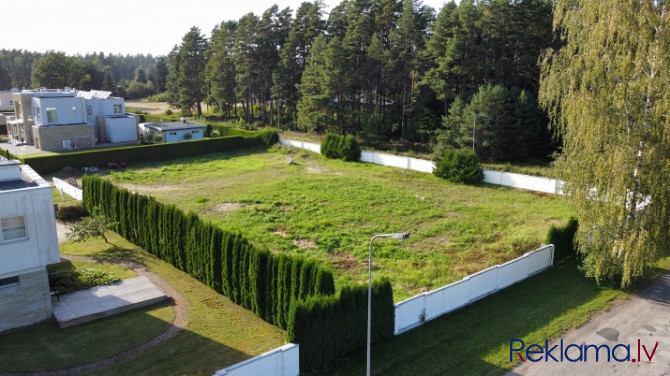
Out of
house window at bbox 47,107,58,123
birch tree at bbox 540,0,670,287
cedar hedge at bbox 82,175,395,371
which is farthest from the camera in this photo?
house window at bbox 47,107,58,123

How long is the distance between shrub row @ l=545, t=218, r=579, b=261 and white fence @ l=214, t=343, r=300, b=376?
12572mm

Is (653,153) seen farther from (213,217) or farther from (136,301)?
(213,217)

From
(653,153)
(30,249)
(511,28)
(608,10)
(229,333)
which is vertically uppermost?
(511,28)

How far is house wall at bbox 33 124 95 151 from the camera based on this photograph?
43800mm

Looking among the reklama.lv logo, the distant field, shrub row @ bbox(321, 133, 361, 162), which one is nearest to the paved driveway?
the reklama.lv logo

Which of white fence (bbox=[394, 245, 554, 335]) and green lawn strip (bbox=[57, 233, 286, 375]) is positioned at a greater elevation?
white fence (bbox=[394, 245, 554, 335])

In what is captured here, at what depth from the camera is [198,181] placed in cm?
3503

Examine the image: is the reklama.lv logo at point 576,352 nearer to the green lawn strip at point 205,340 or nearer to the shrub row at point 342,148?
the green lawn strip at point 205,340

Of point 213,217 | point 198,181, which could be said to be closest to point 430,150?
point 198,181

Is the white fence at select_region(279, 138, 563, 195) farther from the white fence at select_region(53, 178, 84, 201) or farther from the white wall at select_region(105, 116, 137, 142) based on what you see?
the white fence at select_region(53, 178, 84, 201)

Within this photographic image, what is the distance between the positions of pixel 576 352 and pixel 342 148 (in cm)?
3051

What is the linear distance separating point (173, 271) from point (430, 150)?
3209 cm

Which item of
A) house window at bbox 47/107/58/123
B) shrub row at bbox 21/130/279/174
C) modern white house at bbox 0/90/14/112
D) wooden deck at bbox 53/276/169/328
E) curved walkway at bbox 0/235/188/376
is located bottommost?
curved walkway at bbox 0/235/188/376

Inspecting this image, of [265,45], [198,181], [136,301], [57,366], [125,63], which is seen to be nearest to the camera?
[57,366]
